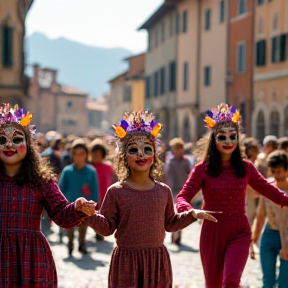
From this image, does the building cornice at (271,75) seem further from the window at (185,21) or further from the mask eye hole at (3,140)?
the mask eye hole at (3,140)

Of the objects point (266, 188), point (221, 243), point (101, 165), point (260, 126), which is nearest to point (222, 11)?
point (260, 126)

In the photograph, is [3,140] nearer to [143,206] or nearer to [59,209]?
[59,209]

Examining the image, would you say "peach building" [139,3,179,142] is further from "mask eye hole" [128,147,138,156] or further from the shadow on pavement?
"mask eye hole" [128,147,138,156]

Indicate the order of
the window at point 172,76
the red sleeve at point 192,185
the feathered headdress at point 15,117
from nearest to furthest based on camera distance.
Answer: the feathered headdress at point 15,117 → the red sleeve at point 192,185 → the window at point 172,76

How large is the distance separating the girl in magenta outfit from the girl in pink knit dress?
65 cm

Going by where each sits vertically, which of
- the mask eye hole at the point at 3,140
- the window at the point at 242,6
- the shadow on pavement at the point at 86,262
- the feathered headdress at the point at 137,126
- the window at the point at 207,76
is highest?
the window at the point at 242,6

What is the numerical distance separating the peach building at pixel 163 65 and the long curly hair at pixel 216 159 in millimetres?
32743

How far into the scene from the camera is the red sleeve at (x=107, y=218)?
17.7ft

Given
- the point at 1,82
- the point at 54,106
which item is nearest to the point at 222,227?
the point at 1,82

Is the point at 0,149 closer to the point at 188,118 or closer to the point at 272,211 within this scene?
the point at 272,211

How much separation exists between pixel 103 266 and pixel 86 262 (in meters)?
0.41

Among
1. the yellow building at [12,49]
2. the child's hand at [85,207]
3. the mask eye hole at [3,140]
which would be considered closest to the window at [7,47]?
the yellow building at [12,49]

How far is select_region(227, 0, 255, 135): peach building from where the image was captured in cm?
3095

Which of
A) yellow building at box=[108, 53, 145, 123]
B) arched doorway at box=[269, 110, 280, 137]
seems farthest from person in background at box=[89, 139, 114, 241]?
yellow building at box=[108, 53, 145, 123]
